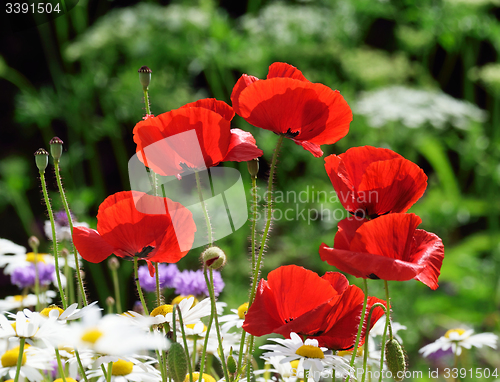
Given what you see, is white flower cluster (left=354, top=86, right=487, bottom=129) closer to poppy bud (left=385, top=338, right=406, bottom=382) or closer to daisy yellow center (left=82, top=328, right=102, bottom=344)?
poppy bud (left=385, top=338, right=406, bottom=382)

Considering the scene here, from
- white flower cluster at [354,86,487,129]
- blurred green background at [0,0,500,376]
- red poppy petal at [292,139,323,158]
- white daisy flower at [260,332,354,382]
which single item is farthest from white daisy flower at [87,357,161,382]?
white flower cluster at [354,86,487,129]

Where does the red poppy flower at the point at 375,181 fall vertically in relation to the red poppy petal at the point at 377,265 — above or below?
above

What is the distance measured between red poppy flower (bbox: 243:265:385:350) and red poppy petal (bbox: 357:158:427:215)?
0.22 feet

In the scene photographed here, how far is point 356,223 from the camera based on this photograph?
0.35m

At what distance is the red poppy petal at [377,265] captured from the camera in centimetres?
31

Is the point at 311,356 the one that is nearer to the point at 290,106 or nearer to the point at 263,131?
the point at 290,106

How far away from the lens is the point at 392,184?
36cm

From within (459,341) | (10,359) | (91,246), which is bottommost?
(459,341)

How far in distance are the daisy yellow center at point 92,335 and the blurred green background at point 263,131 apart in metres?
1.39

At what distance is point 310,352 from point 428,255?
0.35ft

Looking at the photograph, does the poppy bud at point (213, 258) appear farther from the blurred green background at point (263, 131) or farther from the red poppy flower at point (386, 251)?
the blurred green background at point (263, 131)

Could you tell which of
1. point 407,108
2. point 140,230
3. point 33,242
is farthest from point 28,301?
point 407,108

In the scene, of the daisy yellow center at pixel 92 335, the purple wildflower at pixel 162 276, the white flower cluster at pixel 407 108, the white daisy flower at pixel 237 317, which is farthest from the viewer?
the white flower cluster at pixel 407 108

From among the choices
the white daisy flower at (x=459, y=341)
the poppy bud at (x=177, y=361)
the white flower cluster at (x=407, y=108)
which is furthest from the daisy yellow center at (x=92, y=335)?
the white flower cluster at (x=407, y=108)
